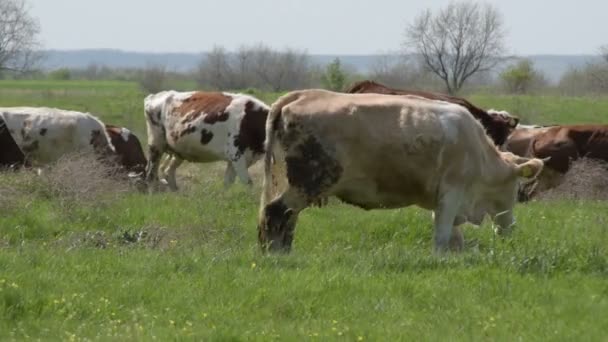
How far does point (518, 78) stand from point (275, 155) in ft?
266

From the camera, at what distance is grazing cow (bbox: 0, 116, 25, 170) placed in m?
22.1

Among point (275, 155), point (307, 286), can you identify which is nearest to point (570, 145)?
point (275, 155)

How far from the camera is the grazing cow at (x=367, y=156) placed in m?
11.6

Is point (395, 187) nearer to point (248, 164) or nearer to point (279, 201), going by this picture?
point (279, 201)

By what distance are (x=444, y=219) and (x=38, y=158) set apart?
1268cm

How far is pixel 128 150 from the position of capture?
79.3 ft

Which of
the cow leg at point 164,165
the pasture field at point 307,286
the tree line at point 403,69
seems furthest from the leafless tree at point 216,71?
the pasture field at point 307,286

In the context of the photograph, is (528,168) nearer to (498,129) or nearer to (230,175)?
(498,129)

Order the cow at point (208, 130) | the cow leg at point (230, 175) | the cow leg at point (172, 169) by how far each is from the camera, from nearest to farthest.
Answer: the cow at point (208, 130)
the cow leg at point (230, 175)
the cow leg at point (172, 169)

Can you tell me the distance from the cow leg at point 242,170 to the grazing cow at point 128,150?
7.08 ft

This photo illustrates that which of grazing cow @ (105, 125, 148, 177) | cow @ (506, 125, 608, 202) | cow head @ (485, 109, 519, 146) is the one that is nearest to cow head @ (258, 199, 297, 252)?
cow head @ (485, 109, 519, 146)

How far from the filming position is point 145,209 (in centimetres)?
1644

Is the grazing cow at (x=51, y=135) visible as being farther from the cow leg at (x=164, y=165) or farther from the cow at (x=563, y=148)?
the cow at (x=563, y=148)

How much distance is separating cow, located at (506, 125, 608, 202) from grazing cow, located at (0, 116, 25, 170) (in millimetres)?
10308
